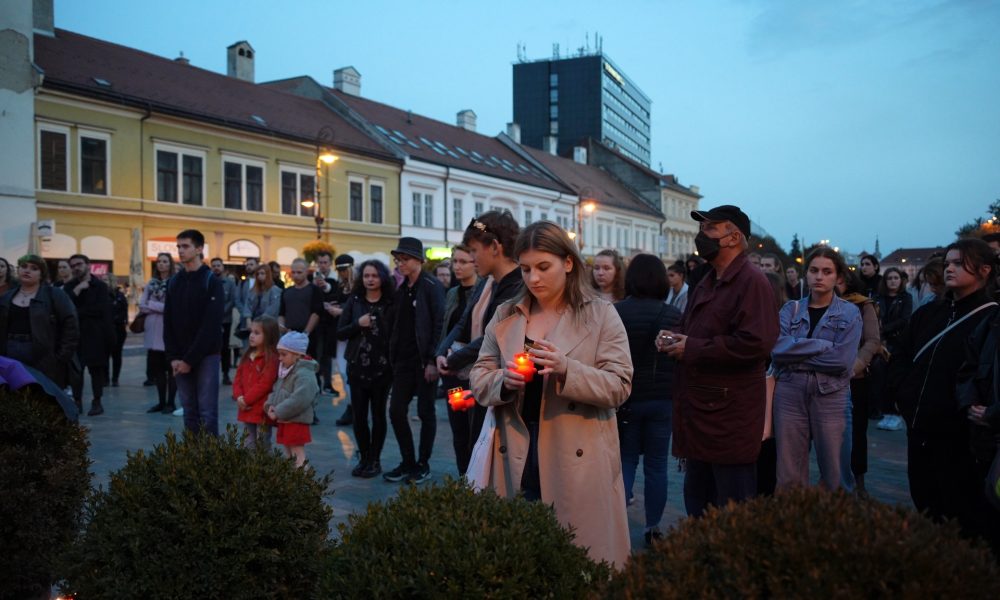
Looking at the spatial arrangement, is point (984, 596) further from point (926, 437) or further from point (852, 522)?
point (926, 437)

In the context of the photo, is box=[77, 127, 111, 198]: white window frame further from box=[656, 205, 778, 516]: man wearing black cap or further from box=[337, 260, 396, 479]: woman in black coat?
box=[656, 205, 778, 516]: man wearing black cap

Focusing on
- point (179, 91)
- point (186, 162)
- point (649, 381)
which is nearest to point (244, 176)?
point (186, 162)

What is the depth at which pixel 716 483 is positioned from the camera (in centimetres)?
416

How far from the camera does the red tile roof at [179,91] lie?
2873cm

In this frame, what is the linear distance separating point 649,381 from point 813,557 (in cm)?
403

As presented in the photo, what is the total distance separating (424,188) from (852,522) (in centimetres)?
4308

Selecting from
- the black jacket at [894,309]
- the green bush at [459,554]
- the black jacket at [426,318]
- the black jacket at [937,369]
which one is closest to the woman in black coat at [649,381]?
the black jacket at [937,369]

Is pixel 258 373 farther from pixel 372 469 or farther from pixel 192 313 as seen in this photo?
pixel 372 469

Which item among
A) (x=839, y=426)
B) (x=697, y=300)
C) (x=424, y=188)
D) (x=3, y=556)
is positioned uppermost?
(x=424, y=188)

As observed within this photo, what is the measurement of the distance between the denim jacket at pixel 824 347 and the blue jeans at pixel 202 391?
4924mm

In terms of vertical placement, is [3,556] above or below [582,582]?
below

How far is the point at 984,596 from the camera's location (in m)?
1.61

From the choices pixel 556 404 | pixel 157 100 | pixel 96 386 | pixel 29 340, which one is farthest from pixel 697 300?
pixel 157 100

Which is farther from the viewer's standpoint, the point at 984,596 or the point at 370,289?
the point at 370,289
